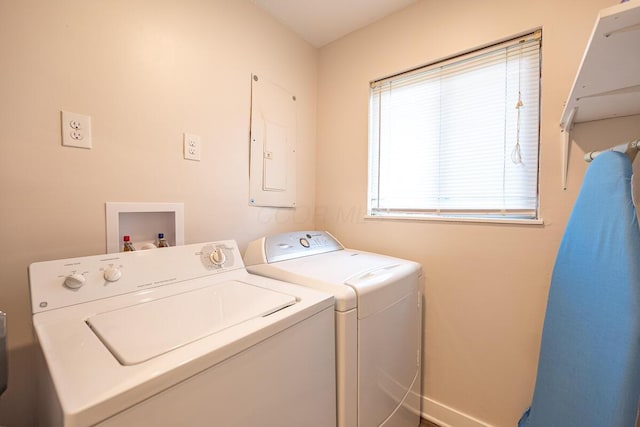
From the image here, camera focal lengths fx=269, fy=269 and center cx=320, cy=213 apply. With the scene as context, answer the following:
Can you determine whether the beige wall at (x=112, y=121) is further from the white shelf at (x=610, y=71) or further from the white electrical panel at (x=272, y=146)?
the white shelf at (x=610, y=71)

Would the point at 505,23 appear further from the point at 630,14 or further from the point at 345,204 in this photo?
the point at 345,204

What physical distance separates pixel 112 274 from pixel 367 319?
87cm

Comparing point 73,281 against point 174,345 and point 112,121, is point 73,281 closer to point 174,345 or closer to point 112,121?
point 174,345

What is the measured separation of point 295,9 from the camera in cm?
164

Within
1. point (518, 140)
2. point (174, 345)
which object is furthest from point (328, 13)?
point (174, 345)

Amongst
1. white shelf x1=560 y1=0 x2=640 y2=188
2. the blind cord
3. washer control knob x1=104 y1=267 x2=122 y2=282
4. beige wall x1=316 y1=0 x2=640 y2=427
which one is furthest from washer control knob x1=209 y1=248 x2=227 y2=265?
the blind cord

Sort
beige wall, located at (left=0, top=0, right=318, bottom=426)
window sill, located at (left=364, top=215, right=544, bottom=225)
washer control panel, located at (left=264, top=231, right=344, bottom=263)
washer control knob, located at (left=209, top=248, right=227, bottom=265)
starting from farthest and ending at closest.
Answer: washer control panel, located at (left=264, top=231, right=344, bottom=263) < window sill, located at (left=364, top=215, right=544, bottom=225) < washer control knob, located at (left=209, top=248, right=227, bottom=265) < beige wall, located at (left=0, top=0, right=318, bottom=426)

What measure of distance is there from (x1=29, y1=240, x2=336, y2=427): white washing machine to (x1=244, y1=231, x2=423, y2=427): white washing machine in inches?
2.5

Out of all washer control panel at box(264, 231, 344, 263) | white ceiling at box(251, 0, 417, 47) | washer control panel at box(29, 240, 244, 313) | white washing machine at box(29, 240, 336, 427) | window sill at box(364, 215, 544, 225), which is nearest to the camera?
white washing machine at box(29, 240, 336, 427)

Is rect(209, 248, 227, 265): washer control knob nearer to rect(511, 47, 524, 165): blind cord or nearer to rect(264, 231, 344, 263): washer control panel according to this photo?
rect(264, 231, 344, 263): washer control panel

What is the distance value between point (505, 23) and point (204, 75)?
1.50 meters

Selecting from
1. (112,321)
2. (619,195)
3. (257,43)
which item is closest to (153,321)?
(112,321)

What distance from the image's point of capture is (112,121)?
108 centimetres

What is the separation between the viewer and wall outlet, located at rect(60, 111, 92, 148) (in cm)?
97
